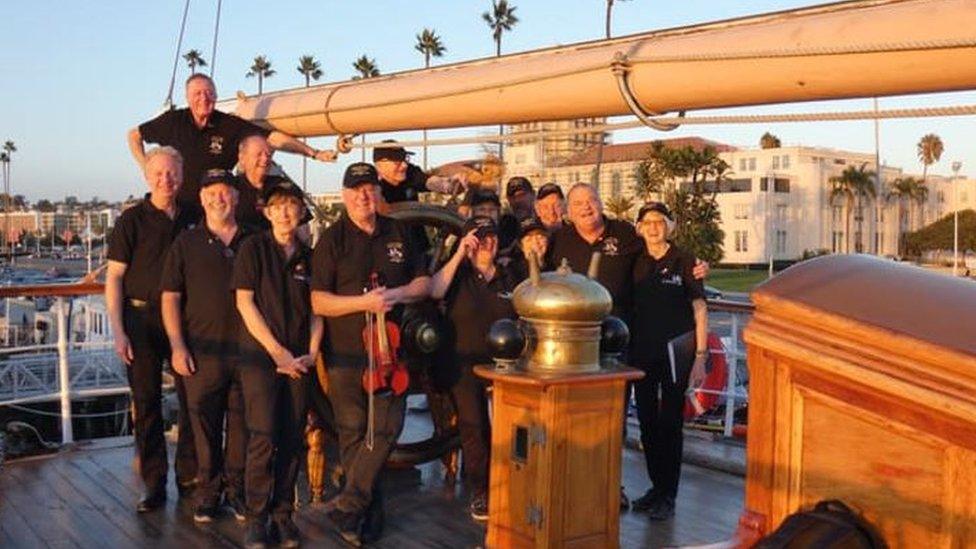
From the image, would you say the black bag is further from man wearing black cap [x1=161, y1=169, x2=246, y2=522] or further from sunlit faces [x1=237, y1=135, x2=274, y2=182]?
sunlit faces [x1=237, y1=135, x2=274, y2=182]

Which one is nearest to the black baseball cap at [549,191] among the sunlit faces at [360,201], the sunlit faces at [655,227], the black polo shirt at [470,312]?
the sunlit faces at [655,227]

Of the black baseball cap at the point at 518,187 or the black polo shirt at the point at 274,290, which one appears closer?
the black polo shirt at the point at 274,290

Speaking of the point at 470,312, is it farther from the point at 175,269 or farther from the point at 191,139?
the point at 191,139

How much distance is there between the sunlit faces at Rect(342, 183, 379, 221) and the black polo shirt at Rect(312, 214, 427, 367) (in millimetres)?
57

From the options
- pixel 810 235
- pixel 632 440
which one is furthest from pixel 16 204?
pixel 632 440

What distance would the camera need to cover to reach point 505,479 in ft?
12.3

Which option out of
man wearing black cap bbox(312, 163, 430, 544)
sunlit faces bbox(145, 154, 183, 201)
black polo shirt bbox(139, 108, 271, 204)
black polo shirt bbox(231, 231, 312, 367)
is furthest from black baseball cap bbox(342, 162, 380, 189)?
black polo shirt bbox(139, 108, 271, 204)

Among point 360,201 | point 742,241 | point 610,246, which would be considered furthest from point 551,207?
point 742,241

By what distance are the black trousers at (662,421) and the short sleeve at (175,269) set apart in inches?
79.7

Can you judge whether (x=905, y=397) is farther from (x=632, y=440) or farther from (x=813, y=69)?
(x=632, y=440)

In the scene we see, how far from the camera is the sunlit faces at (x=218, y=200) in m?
4.32

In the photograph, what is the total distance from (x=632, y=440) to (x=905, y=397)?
12.7ft

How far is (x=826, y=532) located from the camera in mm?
2562

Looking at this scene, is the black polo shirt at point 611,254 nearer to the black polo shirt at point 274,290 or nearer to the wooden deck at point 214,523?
the wooden deck at point 214,523
